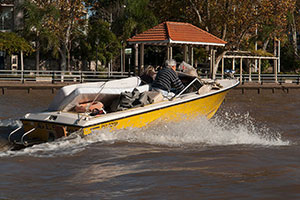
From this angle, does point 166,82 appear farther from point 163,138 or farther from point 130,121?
point 130,121

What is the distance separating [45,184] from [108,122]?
8.26 ft

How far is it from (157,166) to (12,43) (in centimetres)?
2887

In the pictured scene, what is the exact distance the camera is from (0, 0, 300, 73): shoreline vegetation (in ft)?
112

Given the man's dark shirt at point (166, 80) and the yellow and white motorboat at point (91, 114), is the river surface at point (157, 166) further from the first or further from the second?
the man's dark shirt at point (166, 80)

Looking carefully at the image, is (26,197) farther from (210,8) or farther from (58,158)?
(210,8)

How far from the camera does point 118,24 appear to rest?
3794cm

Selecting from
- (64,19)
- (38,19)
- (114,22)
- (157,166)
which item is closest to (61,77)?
(38,19)

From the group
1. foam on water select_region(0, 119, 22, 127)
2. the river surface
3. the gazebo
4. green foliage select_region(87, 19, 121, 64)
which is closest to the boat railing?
green foliage select_region(87, 19, 121, 64)

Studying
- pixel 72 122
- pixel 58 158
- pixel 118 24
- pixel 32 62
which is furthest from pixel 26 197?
pixel 32 62

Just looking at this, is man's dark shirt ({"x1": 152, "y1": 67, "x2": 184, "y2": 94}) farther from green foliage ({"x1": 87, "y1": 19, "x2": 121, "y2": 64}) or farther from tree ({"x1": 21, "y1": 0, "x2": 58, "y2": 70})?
green foliage ({"x1": 87, "y1": 19, "x2": 121, "y2": 64})

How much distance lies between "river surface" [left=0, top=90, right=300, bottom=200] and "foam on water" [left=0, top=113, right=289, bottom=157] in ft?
0.05

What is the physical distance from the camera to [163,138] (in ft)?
31.1

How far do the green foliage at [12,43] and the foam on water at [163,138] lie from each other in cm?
2558

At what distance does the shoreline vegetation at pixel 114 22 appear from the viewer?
112 feet
